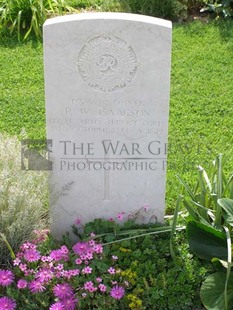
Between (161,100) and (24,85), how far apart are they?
112 inches

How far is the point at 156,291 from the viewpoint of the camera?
3592 mm

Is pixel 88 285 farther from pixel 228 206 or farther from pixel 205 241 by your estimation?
pixel 228 206

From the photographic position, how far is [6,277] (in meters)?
3.56

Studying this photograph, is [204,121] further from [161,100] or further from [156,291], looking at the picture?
[156,291]

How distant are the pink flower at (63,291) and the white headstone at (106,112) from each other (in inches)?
25.1

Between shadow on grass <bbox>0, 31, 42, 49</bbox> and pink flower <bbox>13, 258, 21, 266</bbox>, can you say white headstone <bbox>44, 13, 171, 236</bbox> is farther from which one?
shadow on grass <bbox>0, 31, 42, 49</bbox>

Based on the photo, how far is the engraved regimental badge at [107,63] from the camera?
359cm

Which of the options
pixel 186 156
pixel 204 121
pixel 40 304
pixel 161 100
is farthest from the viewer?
pixel 204 121

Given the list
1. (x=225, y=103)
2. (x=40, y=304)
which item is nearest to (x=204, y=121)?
(x=225, y=103)

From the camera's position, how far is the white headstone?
3.56 m

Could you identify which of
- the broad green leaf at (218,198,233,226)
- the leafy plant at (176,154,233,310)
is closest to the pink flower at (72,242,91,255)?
the leafy plant at (176,154,233,310)

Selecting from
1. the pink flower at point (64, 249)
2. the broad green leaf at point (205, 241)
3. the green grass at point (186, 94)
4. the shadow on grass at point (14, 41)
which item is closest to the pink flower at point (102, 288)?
the pink flower at point (64, 249)

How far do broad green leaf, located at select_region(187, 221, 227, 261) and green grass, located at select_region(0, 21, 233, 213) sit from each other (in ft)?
2.58

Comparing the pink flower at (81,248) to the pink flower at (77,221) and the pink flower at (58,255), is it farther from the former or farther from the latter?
the pink flower at (77,221)
